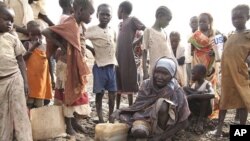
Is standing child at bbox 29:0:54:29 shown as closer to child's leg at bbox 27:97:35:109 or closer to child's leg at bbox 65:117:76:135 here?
child's leg at bbox 27:97:35:109

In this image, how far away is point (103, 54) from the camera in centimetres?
528

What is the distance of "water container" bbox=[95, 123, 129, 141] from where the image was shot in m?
4.20

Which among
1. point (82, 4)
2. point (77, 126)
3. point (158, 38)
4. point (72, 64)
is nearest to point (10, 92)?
point (72, 64)

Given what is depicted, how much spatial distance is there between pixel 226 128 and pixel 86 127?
6.77 ft

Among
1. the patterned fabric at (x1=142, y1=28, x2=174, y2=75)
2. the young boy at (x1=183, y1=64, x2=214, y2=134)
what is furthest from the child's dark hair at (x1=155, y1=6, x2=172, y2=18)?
the young boy at (x1=183, y1=64, x2=214, y2=134)

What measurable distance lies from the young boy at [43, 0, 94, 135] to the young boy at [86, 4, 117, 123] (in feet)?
1.98

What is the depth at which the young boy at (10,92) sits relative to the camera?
3.85m

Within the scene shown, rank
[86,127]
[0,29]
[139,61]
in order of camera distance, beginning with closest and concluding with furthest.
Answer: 1. [0,29]
2. [86,127]
3. [139,61]

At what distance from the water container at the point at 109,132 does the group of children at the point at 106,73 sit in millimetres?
165

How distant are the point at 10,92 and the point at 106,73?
5.51 ft

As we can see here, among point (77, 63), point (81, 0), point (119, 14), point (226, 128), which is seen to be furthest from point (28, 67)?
point (226, 128)

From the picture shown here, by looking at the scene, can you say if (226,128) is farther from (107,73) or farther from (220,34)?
(107,73)

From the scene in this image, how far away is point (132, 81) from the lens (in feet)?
19.8

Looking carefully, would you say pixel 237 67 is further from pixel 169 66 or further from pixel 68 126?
pixel 68 126
